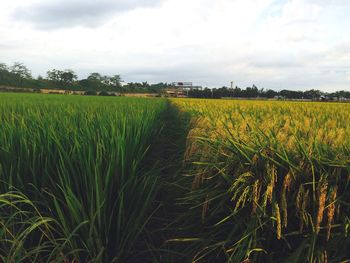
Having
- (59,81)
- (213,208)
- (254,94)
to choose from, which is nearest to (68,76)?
(59,81)

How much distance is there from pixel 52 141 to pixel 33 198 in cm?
55

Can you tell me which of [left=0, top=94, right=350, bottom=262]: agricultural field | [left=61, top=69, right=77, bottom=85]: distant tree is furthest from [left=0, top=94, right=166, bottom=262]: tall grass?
[left=61, top=69, right=77, bottom=85]: distant tree

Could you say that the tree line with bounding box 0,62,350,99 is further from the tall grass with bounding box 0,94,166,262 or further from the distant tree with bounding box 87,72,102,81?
the tall grass with bounding box 0,94,166,262

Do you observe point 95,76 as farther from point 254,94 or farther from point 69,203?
point 69,203

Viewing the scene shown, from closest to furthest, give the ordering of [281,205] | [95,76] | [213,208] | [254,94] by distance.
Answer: [281,205]
[213,208]
[254,94]
[95,76]

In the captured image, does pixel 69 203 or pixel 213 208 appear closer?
pixel 69 203

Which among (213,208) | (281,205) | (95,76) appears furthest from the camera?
(95,76)

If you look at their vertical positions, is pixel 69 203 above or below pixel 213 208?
above

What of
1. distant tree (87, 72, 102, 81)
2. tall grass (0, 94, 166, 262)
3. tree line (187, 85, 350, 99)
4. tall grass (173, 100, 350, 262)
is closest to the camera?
tall grass (173, 100, 350, 262)

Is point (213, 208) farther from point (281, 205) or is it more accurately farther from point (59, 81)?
point (59, 81)

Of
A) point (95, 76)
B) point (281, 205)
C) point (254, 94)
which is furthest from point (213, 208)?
point (95, 76)

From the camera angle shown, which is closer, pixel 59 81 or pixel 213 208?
pixel 213 208

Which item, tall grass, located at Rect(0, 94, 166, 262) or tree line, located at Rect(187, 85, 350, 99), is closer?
tall grass, located at Rect(0, 94, 166, 262)

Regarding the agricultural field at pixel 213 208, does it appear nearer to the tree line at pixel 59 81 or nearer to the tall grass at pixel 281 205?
the tall grass at pixel 281 205
